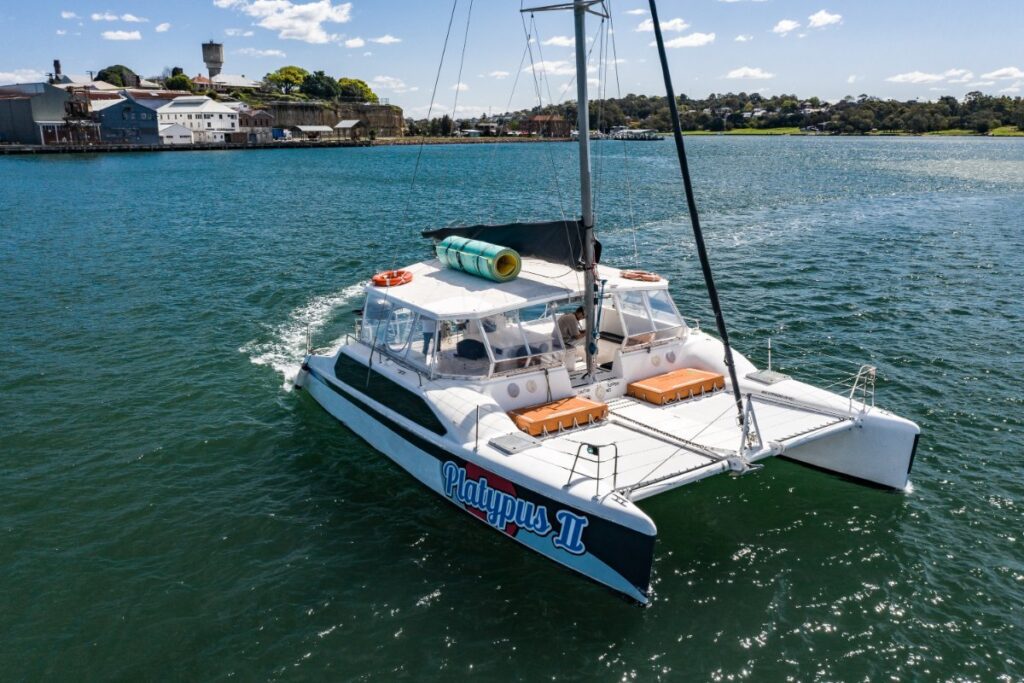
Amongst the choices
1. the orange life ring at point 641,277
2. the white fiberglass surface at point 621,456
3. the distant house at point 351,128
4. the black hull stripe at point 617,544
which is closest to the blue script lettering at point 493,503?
the black hull stripe at point 617,544

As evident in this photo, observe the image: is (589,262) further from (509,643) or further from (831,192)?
(831,192)

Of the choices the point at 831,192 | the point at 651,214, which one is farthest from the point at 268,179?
the point at 831,192

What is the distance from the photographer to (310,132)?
17450 cm

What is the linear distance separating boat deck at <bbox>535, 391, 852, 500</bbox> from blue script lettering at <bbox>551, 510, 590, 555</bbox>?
1.62 feet

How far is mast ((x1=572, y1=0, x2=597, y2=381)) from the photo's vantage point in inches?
534

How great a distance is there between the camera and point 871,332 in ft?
80.9

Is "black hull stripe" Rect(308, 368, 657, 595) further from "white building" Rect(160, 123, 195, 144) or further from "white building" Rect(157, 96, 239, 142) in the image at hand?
"white building" Rect(157, 96, 239, 142)

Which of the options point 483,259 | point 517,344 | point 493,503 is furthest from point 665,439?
point 483,259

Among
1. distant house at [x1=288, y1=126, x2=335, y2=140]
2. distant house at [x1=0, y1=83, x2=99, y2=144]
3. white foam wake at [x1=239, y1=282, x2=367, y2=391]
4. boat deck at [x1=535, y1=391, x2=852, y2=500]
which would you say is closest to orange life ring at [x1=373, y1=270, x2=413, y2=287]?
white foam wake at [x1=239, y1=282, x2=367, y2=391]

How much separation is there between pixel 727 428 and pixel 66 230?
149ft

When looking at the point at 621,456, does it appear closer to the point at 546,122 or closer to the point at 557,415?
the point at 557,415

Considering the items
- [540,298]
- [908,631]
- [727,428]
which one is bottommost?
[908,631]

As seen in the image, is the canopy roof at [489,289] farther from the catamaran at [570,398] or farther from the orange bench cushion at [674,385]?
the orange bench cushion at [674,385]

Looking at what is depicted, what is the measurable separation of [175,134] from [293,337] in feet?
467
